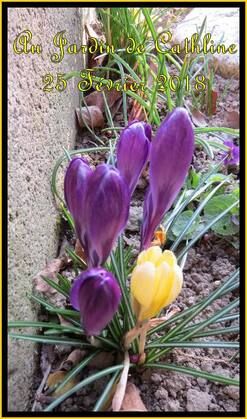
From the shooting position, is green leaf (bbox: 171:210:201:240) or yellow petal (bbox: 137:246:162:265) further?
green leaf (bbox: 171:210:201:240)

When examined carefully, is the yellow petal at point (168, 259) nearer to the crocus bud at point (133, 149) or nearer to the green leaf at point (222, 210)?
the crocus bud at point (133, 149)

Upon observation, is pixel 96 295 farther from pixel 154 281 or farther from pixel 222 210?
pixel 222 210

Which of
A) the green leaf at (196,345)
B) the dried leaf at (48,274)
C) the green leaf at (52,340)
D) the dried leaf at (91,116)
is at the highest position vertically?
the dried leaf at (91,116)

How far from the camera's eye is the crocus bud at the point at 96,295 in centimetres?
43

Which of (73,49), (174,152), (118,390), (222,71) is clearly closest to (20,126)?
(174,152)

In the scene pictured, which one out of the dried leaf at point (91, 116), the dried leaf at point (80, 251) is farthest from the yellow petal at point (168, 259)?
the dried leaf at point (91, 116)

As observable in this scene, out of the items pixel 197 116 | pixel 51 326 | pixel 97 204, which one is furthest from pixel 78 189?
pixel 197 116

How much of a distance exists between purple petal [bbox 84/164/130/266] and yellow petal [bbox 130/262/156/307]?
0.05 meters

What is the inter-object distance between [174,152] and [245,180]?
23cm

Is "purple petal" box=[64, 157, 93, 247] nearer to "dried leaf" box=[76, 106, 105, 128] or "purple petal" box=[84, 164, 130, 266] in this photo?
"purple petal" box=[84, 164, 130, 266]

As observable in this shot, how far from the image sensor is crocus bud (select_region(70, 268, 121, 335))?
1.42ft

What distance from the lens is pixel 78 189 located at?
50 centimetres

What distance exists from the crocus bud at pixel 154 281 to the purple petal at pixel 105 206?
44mm

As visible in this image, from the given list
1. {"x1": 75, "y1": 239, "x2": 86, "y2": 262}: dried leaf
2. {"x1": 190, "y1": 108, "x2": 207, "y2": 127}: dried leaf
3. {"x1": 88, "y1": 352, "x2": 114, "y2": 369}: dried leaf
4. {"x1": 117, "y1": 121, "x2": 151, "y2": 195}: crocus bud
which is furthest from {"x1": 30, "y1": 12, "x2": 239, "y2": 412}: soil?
{"x1": 190, "y1": 108, "x2": 207, "y2": 127}: dried leaf
